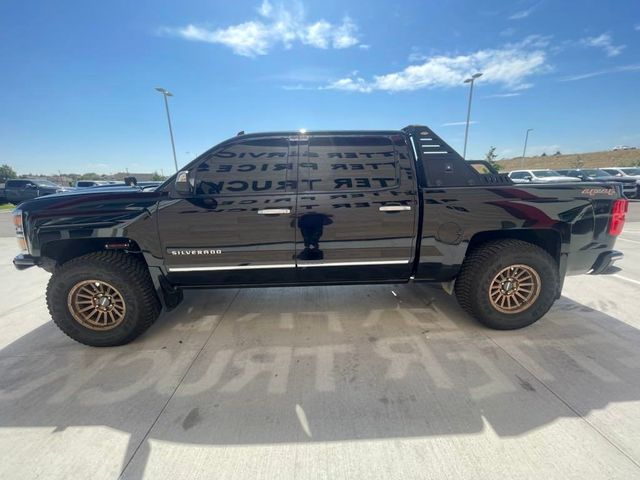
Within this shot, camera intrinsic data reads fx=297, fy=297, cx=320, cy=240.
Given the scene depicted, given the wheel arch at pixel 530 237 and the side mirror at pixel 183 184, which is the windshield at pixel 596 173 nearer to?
the wheel arch at pixel 530 237

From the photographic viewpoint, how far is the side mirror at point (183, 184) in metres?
2.74

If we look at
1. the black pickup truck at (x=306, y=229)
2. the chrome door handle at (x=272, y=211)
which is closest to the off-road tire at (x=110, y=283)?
the black pickup truck at (x=306, y=229)

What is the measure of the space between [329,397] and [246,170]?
2065mm

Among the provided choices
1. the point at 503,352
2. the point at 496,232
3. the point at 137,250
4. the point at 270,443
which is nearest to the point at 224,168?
the point at 137,250

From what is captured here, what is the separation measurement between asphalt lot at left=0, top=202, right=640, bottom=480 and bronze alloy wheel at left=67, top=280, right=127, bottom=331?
29cm

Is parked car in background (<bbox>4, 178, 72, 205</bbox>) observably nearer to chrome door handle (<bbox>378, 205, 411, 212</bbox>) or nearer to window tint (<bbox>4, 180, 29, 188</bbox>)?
window tint (<bbox>4, 180, 29, 188</bbox>)

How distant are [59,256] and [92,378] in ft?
4.14

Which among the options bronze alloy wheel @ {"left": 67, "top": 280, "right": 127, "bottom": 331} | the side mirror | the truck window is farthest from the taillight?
bronze alloy wheel @ {"left": 67, "top": 280, "right": 127, "bottom": 331}

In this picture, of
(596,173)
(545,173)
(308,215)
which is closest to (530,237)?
(308,215)

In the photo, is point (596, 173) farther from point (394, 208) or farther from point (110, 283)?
point (110, 283)

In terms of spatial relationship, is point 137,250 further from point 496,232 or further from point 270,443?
point 496,232

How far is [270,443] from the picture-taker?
1.82 metres

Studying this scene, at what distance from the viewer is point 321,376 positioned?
7.83ft

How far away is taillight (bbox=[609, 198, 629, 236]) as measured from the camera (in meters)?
2.91
